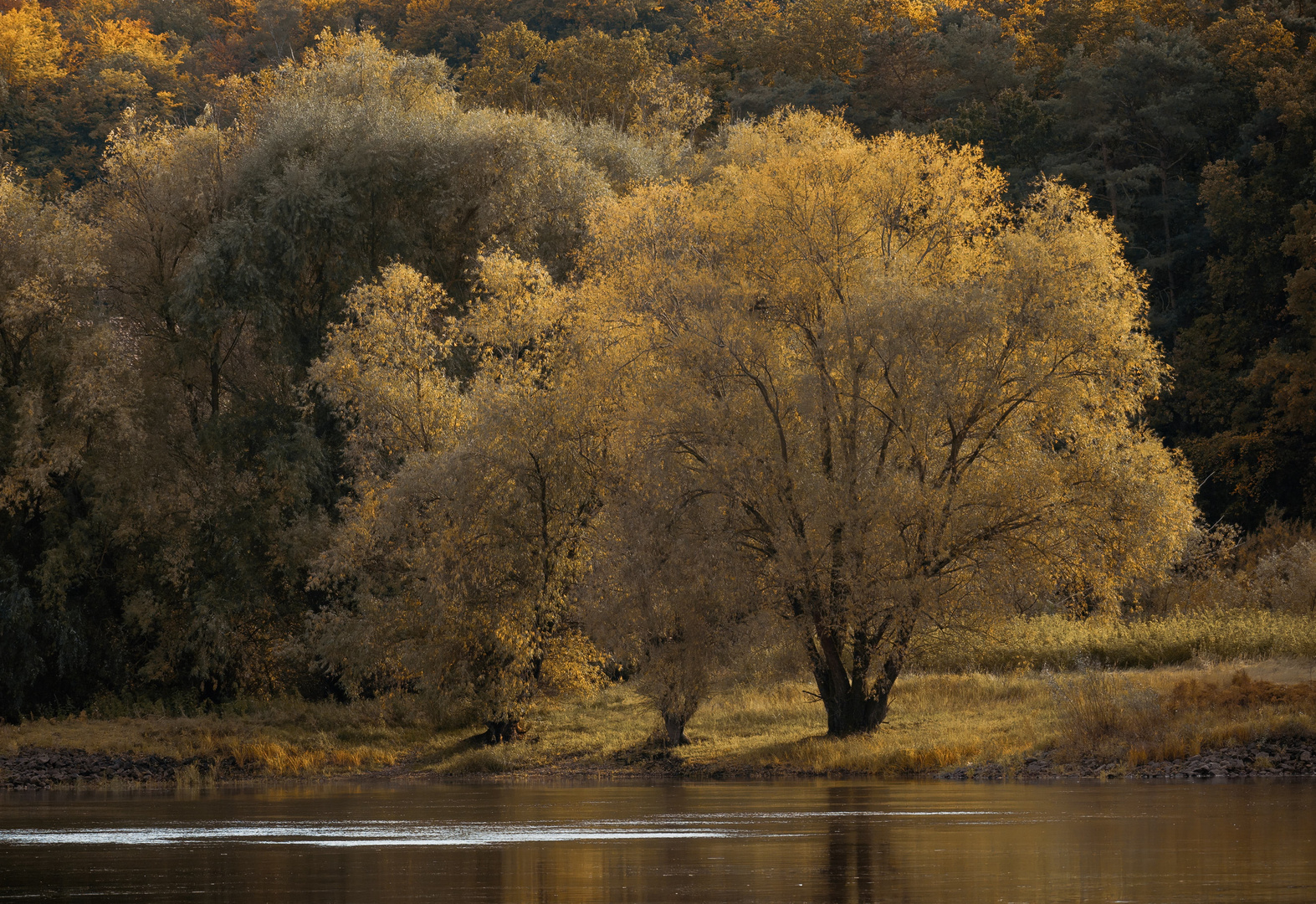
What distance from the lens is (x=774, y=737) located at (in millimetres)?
37000

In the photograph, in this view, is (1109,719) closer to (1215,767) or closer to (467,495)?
(1215,767)

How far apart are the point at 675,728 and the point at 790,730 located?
3041 millimetres

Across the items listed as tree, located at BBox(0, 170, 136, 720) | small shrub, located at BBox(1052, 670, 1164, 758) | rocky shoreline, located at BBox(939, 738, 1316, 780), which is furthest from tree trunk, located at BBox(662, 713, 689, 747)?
tree, located at BBox(0, 170, 136, 720)

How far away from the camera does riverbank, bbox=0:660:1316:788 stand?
101 ft

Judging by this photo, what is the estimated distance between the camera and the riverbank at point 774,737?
30734 mm

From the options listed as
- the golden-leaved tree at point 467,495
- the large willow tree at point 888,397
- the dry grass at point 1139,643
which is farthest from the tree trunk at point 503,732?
the dry grass at point 1139,643

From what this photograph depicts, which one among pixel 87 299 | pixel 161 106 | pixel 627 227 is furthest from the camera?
pixel 161 106

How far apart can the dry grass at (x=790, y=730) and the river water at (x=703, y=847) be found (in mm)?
3177

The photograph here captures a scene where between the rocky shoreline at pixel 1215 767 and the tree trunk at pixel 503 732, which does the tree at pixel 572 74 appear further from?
the rocky shoreline at pixel 1215 767

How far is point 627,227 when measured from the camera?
35.8 meters

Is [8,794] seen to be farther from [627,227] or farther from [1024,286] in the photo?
[1024,286]

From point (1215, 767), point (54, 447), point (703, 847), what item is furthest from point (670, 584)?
point (54, 447)

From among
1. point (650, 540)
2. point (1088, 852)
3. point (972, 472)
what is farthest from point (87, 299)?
point (1088, 852)

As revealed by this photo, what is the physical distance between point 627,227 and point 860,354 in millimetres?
6350
